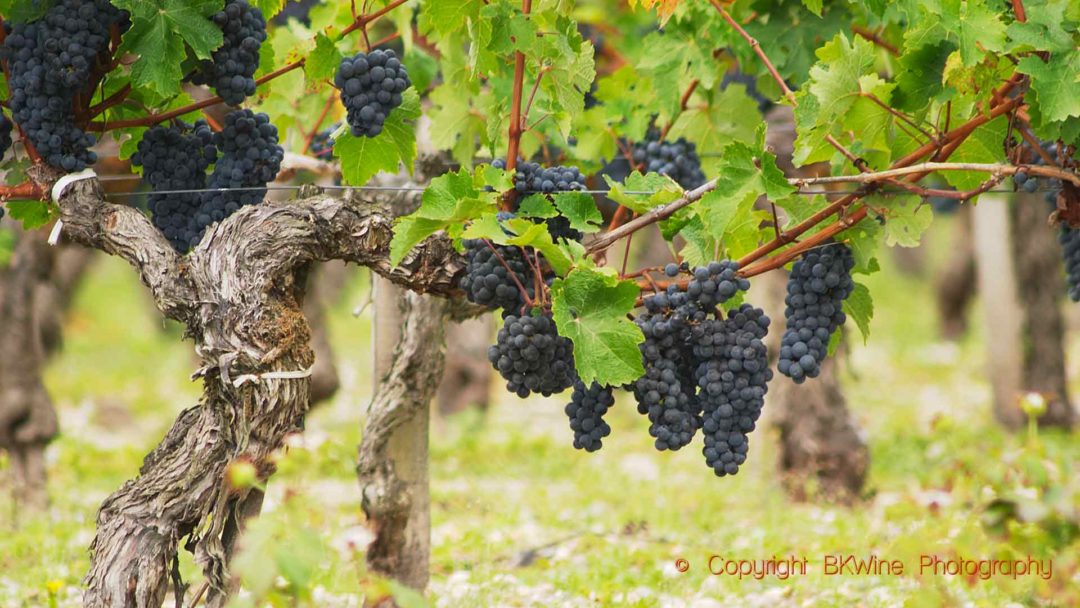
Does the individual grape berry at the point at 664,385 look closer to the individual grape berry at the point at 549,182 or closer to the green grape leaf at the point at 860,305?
the individual grape berry at the point at 549,182

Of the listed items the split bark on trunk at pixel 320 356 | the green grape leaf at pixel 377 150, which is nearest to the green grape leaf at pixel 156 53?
the green grape leaf at pixel 377 150

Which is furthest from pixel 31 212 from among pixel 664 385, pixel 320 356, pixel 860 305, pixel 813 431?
pixel 813 431

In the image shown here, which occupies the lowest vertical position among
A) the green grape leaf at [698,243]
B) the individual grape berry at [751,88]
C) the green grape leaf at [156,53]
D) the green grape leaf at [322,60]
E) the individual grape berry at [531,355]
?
the individual grape berry at [531,355]

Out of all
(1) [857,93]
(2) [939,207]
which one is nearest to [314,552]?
(1) [857,93]

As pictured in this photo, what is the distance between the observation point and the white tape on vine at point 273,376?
A: 306 cm

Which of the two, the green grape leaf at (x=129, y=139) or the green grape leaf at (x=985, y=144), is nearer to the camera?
the green grape leaf at (x=985, y=144)

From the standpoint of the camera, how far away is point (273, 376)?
3123 millimetres

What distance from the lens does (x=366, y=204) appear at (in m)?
3.42

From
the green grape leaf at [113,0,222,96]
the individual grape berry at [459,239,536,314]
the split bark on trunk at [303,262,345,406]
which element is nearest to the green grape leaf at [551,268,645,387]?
the individual grape berry at [459,239,536,314]

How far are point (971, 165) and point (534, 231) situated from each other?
49.7 inches

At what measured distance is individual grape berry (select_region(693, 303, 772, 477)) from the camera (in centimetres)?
312

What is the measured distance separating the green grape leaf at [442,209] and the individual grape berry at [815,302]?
0.97m

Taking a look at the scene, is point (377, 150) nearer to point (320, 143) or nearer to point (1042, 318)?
point (320, 143)

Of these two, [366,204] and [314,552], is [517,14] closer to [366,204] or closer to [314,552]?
[366,204]
